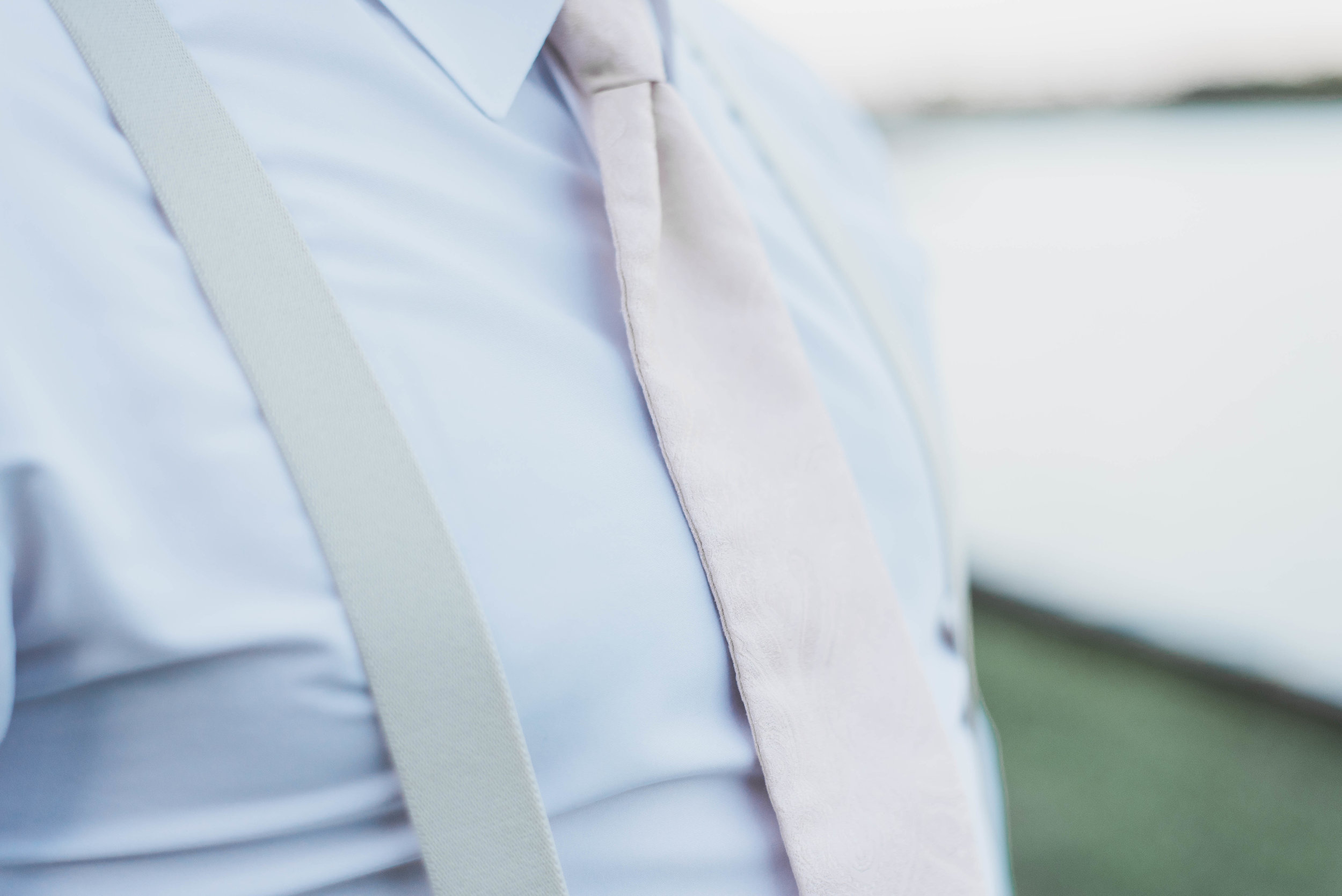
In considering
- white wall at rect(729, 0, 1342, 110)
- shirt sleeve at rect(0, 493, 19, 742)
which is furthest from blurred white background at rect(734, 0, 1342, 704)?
shirt sleeve at rect(0, 493, 19, 742)

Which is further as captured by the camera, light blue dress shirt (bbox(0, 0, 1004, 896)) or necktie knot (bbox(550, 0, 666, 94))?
necktie knot (bbox(550, 0, 666, 94))

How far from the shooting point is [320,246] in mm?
411

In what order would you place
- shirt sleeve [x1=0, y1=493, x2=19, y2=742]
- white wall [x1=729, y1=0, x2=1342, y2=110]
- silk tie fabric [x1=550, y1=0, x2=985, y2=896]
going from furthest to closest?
white wall [x1=729, y1=0, x2=1342, y2=110], silk tie fabric [x1=550, y1=0, x2=985, y2=896], shirt sleeve [x1=0, y1=493, x2=19, y2=742]

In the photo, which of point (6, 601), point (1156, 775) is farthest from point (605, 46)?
point (1156, 775)

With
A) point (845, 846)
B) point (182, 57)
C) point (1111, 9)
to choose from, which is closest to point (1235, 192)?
point (1111, 9)

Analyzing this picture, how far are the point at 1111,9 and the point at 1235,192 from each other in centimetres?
39

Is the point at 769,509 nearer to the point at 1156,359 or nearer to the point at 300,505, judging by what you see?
the point at 300,505

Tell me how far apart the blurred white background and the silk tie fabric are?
3.70 feet

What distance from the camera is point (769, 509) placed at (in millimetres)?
468

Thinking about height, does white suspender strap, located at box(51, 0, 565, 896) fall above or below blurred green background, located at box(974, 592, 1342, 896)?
above

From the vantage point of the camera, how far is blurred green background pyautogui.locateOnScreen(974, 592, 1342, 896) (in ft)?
4.91

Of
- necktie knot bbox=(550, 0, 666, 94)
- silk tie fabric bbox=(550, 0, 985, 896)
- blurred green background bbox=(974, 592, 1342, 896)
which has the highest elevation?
necktie knot bbox=(550, 0, 666, 94)

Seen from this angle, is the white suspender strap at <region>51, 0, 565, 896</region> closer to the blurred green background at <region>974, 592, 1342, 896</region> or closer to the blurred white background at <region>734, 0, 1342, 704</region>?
the blurred white background at <region>734, 0, 1342, 704</region>

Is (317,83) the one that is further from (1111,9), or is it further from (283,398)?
(1111,9)
